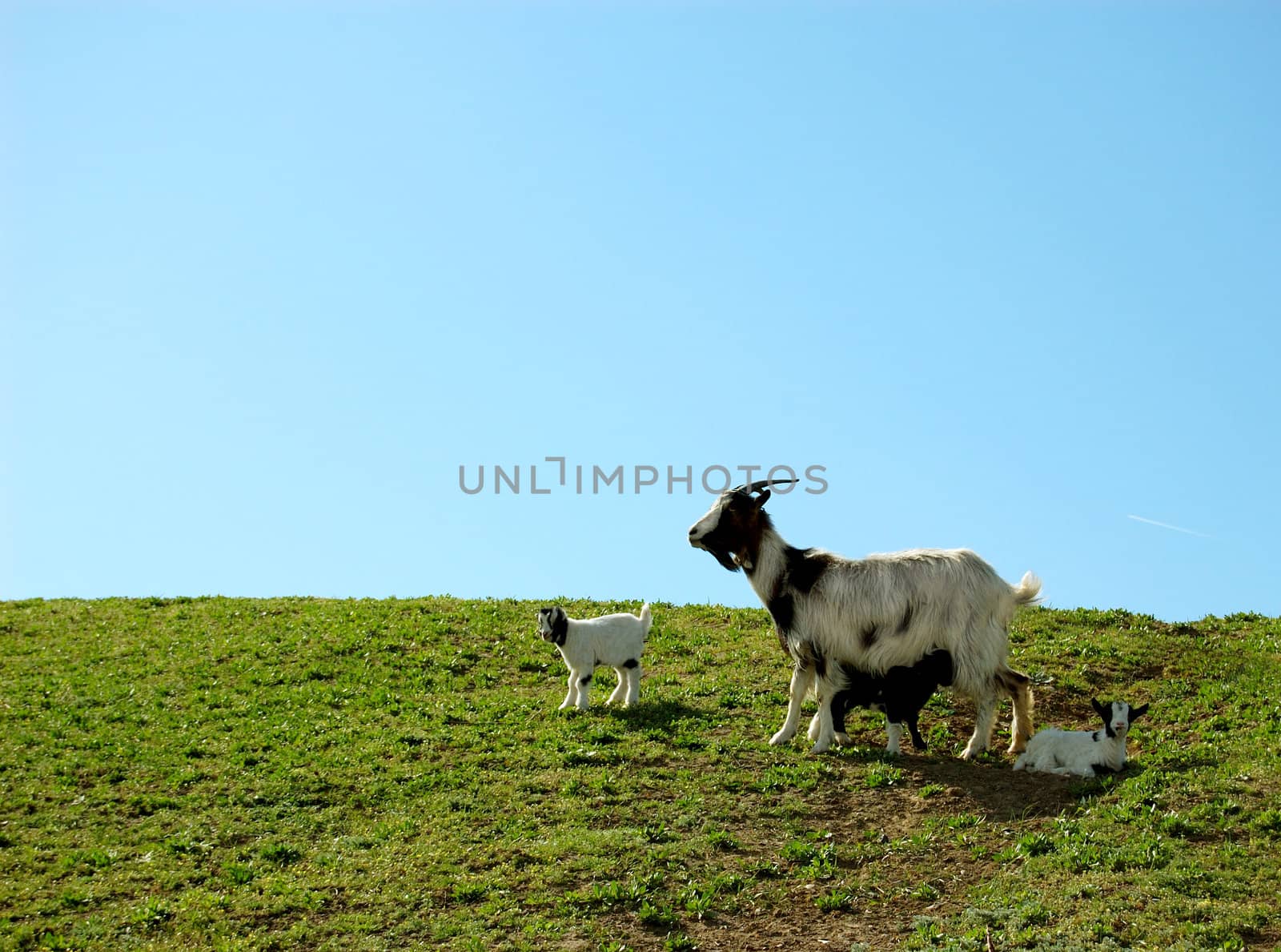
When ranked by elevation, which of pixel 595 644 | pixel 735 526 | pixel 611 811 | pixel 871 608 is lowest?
pixel 611 811

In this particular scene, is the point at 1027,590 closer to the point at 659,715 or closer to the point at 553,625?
the point at 659,715

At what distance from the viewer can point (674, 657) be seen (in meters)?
22.4

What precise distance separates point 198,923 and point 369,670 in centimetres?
922

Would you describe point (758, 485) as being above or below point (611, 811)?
above

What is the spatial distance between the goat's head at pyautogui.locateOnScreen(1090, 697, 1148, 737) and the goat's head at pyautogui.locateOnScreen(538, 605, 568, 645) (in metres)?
8.12

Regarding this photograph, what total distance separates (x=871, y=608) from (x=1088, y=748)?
11.1 feet

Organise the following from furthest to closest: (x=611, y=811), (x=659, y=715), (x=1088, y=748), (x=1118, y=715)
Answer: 1. (x=659, y=715)
2. (x=1088, y=748)
3. (x=611, y=811)
4. (x=1118, y=715)

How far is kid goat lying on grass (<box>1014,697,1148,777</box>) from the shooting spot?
15.2m

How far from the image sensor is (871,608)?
1662cm

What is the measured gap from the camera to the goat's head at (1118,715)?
1515 centimetres

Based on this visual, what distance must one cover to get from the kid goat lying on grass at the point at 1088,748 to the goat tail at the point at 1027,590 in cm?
179

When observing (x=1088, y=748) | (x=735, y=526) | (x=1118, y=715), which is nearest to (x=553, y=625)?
(x=735, y=526)

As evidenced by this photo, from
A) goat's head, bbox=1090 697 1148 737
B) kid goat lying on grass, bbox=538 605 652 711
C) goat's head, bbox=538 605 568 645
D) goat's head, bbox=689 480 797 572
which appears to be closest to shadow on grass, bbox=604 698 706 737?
kid goat lying on grass, bbox=538 605 652 711

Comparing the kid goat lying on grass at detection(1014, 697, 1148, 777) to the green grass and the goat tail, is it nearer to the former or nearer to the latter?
the green grass
